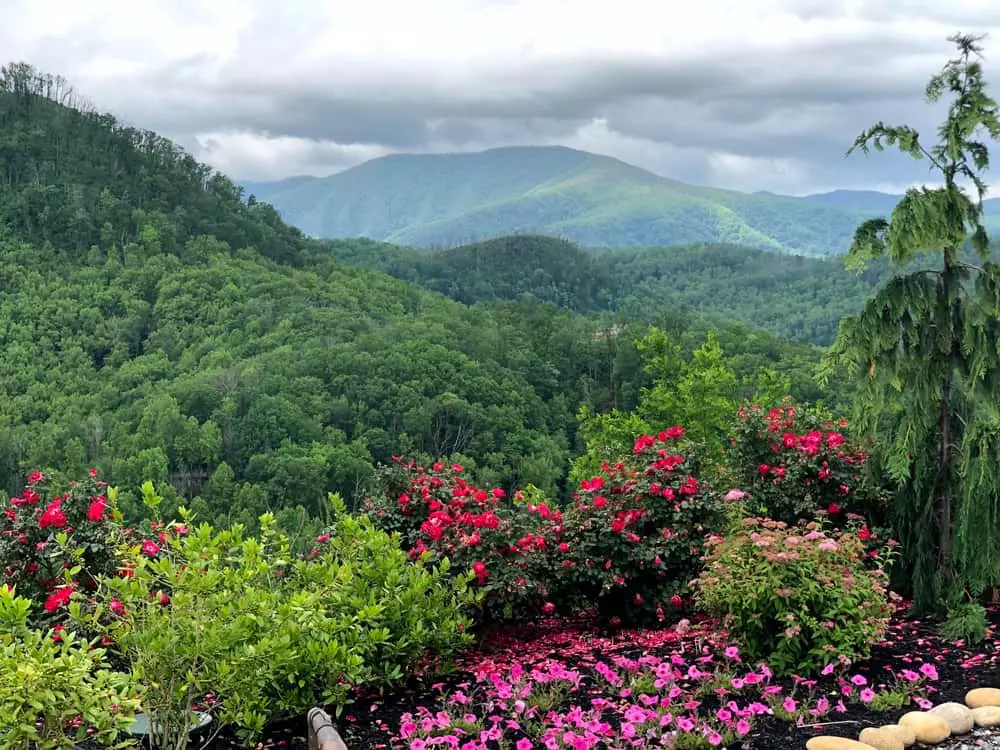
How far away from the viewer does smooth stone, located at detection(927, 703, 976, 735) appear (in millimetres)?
3809

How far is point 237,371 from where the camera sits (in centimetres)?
5569

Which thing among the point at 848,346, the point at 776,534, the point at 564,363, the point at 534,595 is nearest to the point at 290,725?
the point at 534,595

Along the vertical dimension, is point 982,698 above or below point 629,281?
below

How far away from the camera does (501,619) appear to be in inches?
214

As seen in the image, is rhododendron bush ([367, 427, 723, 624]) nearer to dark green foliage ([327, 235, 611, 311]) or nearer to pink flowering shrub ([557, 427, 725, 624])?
pink flowering shrub ([557, 427, 725, 624])

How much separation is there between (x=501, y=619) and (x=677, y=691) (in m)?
1.63

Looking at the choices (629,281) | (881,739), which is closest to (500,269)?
(629,281)

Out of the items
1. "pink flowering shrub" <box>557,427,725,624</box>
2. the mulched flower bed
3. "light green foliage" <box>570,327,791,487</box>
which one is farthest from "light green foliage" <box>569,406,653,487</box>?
the mulched flower bed

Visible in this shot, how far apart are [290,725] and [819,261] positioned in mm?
156443

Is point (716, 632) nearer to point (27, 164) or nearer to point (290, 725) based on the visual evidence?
point (290, 725)

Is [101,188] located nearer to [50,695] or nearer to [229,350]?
[229,350]

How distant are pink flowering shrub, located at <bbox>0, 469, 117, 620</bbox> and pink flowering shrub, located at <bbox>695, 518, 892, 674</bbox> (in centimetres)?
313

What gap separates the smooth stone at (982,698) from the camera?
3988mm

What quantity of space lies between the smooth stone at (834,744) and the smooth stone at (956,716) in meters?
0.52
